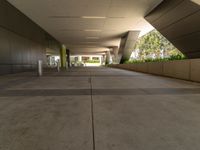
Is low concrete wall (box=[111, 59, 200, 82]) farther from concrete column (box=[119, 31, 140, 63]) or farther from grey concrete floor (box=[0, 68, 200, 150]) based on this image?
concrete column (box=[119, 31, 140, 63])

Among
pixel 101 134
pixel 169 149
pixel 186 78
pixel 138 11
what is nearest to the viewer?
pixel 169 149

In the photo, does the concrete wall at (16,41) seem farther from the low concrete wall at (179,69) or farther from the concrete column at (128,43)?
the concrete column at (128,43)

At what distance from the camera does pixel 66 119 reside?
226cm

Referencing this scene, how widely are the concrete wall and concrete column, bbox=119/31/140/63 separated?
33.7 ft

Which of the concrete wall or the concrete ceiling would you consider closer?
the concrete ceiling

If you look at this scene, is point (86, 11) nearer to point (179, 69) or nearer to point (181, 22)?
point (181, 22)

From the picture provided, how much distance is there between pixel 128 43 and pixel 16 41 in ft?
39.1

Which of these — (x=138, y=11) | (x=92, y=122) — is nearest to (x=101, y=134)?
(x=92, y=122)

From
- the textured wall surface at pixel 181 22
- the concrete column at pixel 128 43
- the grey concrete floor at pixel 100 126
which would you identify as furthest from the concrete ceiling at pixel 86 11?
the grey concrete floor at pixel 100 126

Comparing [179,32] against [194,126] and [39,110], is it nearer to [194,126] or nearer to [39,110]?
[194,126]

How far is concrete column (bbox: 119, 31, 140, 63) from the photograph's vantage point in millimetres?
16642

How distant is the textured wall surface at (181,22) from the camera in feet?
23.2

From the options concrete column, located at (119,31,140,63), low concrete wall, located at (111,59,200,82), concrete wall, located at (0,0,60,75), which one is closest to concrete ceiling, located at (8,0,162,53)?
concrete wall, located at (0,0,60,75)

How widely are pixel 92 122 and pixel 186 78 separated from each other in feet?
19.3
